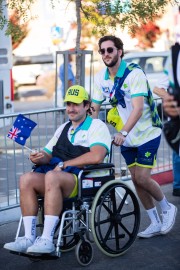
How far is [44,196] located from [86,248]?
537 mm

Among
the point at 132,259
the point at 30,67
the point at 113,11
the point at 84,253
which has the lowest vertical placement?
the point at 132,259

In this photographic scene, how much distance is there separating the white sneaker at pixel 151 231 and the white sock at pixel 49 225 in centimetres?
133

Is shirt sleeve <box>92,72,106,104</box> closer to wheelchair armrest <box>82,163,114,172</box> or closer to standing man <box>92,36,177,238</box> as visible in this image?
standing man <box>92,36,177,238</box>

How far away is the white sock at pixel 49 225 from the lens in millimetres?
6211

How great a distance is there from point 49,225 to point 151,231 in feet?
4.76

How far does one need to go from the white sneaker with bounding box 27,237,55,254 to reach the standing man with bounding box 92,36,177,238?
131 centimetres

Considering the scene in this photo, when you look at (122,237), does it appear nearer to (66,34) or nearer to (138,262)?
(138,262)

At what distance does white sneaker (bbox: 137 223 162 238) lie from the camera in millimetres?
7336

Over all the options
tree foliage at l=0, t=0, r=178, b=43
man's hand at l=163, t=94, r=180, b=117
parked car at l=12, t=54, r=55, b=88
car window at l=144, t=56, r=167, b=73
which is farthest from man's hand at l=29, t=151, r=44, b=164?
parked car at l=12, t=54, r=55, b=88

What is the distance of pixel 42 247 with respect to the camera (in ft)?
20.1

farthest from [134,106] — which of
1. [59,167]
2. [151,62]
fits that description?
[151,62]

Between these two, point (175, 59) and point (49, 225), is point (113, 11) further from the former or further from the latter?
point (175, 59)

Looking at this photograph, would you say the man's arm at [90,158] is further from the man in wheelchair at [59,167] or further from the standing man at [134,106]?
the standing man at [134,106]

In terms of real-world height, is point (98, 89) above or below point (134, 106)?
above
